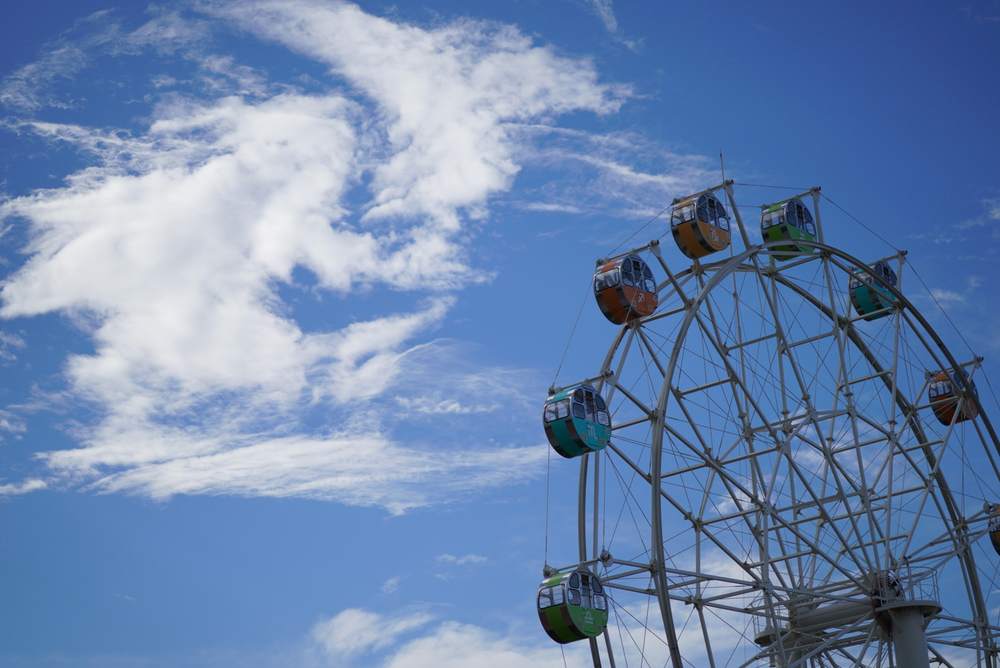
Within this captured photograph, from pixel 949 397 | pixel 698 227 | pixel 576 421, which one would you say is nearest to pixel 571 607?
pixel 576 421

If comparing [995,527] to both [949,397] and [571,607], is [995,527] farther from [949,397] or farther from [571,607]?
[571,607]

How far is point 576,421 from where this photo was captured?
81.7 feet

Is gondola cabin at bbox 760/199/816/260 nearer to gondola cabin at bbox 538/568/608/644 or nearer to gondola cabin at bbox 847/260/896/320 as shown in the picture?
gondola cabin at bbox 847/260/896/320

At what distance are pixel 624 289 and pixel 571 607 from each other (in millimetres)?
7872

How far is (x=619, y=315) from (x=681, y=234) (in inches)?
125

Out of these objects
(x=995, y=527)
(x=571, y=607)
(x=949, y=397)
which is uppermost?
(x=949, y=397)

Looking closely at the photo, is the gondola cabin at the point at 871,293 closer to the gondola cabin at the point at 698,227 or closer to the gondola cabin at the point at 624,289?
the gondola cabin at the point at 698,227

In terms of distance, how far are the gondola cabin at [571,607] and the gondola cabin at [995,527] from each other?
1436 cm

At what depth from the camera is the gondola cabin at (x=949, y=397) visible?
35.5 m

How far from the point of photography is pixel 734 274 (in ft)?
101

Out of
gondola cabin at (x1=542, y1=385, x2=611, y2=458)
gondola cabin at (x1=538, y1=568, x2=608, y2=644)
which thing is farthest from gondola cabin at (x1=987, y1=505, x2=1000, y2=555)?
gondola cabin at (x1=538, y1=568, x2=608, y2=644)

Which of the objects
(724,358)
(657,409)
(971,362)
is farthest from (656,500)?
(971,362)

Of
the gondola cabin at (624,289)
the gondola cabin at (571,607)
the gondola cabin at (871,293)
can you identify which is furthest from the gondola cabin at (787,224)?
the gondola cabin at (571,607)

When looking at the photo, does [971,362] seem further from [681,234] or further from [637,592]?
[637,592]
